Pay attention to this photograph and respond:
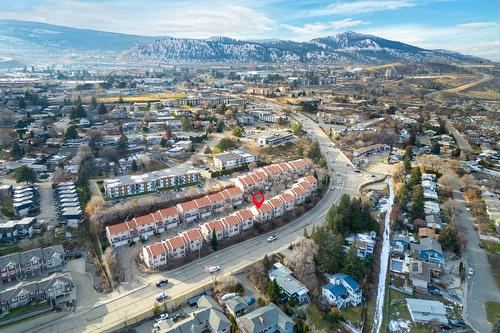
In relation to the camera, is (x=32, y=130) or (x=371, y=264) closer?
(x=371, y=264)

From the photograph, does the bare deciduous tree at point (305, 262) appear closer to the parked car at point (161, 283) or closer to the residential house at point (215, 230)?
the residential house at point (215, 230)

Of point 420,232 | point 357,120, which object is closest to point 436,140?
point 357,120

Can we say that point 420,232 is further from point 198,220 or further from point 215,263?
point 198,220

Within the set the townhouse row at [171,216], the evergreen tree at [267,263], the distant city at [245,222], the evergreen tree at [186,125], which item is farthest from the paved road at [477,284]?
the evergreen tree at [186,125]

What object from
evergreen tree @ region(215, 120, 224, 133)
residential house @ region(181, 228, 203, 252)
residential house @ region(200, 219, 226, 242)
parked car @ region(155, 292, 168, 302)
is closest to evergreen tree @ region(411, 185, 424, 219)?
residential house @ region(200, 219, 226, 242)

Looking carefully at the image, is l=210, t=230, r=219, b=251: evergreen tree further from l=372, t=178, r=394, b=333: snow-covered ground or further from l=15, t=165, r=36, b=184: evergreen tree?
l=15, t=165, r=36, b=184: evergreen tree

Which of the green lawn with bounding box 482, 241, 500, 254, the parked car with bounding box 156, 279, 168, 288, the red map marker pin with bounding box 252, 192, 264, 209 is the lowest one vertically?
the parked car with bounding box 156, 279, 168, 288
